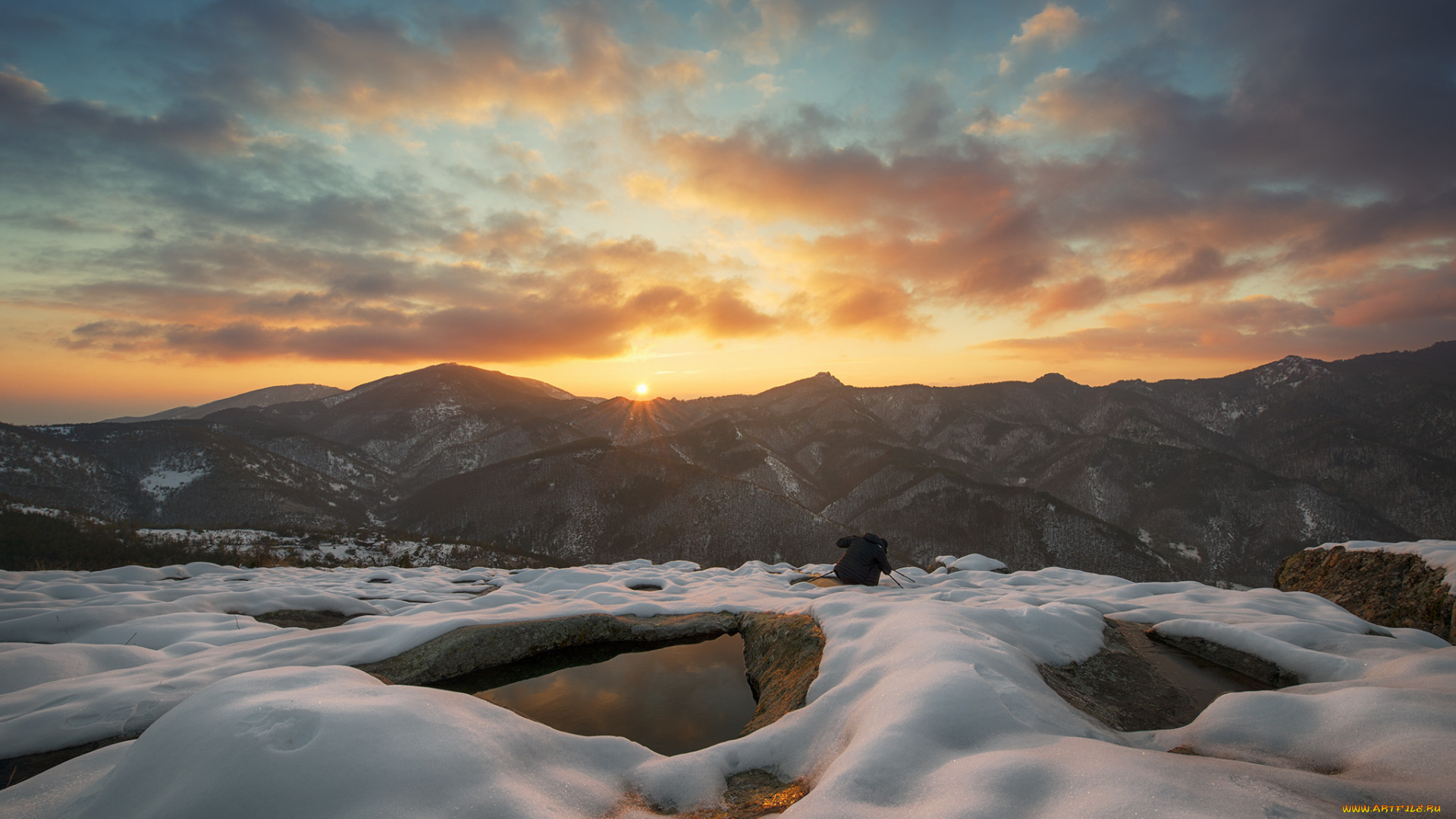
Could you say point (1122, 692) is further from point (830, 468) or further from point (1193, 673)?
point (830, 468)

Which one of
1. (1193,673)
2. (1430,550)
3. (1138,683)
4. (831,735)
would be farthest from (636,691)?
(1430,550)

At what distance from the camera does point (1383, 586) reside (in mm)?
10531

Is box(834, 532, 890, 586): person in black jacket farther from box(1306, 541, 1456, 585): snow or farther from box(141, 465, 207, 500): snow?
box(141, 465, 207, 500): snow

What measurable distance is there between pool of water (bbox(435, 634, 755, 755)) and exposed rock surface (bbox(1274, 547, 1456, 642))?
12296mm

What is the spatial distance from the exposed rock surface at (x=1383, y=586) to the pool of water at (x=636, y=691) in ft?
40.3

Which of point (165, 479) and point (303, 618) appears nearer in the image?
point (303, 618)

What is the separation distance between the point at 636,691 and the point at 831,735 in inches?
154

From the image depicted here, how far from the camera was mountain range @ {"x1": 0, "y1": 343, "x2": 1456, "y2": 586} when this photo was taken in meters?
58.1

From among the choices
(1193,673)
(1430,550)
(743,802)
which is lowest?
(1193,673)

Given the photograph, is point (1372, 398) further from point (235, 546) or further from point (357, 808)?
point (235, 546)

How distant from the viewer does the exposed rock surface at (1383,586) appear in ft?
30.0

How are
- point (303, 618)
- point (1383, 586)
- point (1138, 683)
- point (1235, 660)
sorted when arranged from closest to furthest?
point (1138, 683) < point (1235, 660) < point (303, 618) < point (1383, 586)

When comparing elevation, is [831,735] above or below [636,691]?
above

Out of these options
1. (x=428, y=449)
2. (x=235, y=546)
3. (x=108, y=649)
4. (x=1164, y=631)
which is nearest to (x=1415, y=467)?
(x=1164, y=631)
